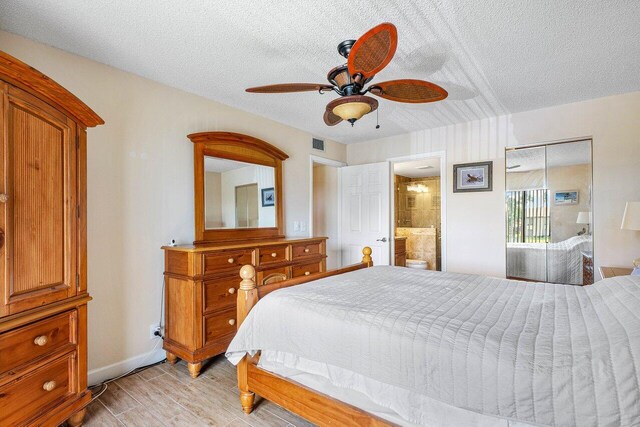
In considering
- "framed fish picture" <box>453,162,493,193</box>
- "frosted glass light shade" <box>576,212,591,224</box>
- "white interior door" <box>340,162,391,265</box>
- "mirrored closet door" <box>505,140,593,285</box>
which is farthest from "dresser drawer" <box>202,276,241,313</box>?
"frosted glass light shade" <box>576,212,591,224</box>

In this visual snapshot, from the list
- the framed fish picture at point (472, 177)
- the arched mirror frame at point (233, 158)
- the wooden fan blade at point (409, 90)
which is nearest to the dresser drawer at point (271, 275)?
the arched mirror frame at point (233, 158)

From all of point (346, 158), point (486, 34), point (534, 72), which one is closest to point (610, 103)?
point (534, 72)

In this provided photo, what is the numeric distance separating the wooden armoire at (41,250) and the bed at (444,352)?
883mm

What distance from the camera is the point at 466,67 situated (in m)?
2.42

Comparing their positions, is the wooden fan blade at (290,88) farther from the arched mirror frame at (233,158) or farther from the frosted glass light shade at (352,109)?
the arched mirror frame at (233,158)

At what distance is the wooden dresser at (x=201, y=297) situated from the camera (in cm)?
235

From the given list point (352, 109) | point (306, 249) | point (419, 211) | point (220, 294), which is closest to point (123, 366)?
point (220, 294)

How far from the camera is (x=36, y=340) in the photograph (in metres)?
1.52

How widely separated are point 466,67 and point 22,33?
302cm

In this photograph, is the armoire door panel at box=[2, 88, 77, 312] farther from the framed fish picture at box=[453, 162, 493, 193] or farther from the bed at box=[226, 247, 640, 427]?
the framed fish picture at box=[453, 162, 493, 193]

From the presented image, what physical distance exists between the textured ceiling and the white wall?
37cm

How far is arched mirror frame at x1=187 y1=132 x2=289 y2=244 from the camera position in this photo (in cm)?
290

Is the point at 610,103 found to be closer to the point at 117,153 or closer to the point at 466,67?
the point at 466,67

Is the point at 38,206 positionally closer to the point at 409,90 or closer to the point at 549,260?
the point at 409,90
